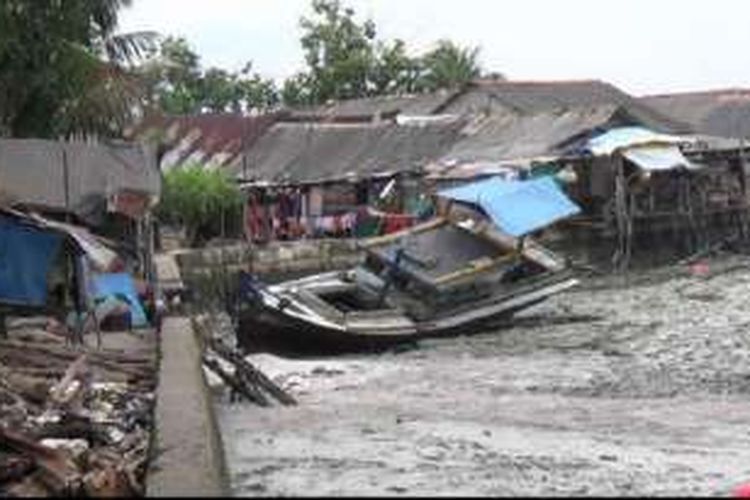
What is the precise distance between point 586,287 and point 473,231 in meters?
7.14

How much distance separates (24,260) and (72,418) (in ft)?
19.0

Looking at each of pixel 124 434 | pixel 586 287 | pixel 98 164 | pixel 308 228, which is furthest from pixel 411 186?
pixel 124 434

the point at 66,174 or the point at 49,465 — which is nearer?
the point at 49,465

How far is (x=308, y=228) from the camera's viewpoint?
130ft

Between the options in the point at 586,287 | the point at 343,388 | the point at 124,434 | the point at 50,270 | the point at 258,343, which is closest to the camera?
the point at 124,434

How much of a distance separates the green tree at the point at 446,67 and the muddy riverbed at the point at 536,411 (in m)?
25.8

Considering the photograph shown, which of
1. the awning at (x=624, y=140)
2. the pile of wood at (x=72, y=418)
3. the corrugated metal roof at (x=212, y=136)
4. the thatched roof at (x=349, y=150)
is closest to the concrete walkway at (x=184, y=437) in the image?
the pile of wood at (x=72, y=418)

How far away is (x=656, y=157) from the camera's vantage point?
36.9 m

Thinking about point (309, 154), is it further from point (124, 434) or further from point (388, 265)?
point (124, 434)

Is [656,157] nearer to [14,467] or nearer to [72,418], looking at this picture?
[72,418]

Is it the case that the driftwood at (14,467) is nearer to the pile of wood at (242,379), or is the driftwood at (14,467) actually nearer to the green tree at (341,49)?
the pile of wood at (242,379)

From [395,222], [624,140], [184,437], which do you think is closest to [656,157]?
[624,140]

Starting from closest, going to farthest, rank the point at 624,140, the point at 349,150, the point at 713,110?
the point at 624,140 → the point at 349,150 → the point at 713,110

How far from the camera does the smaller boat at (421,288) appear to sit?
24.4m
